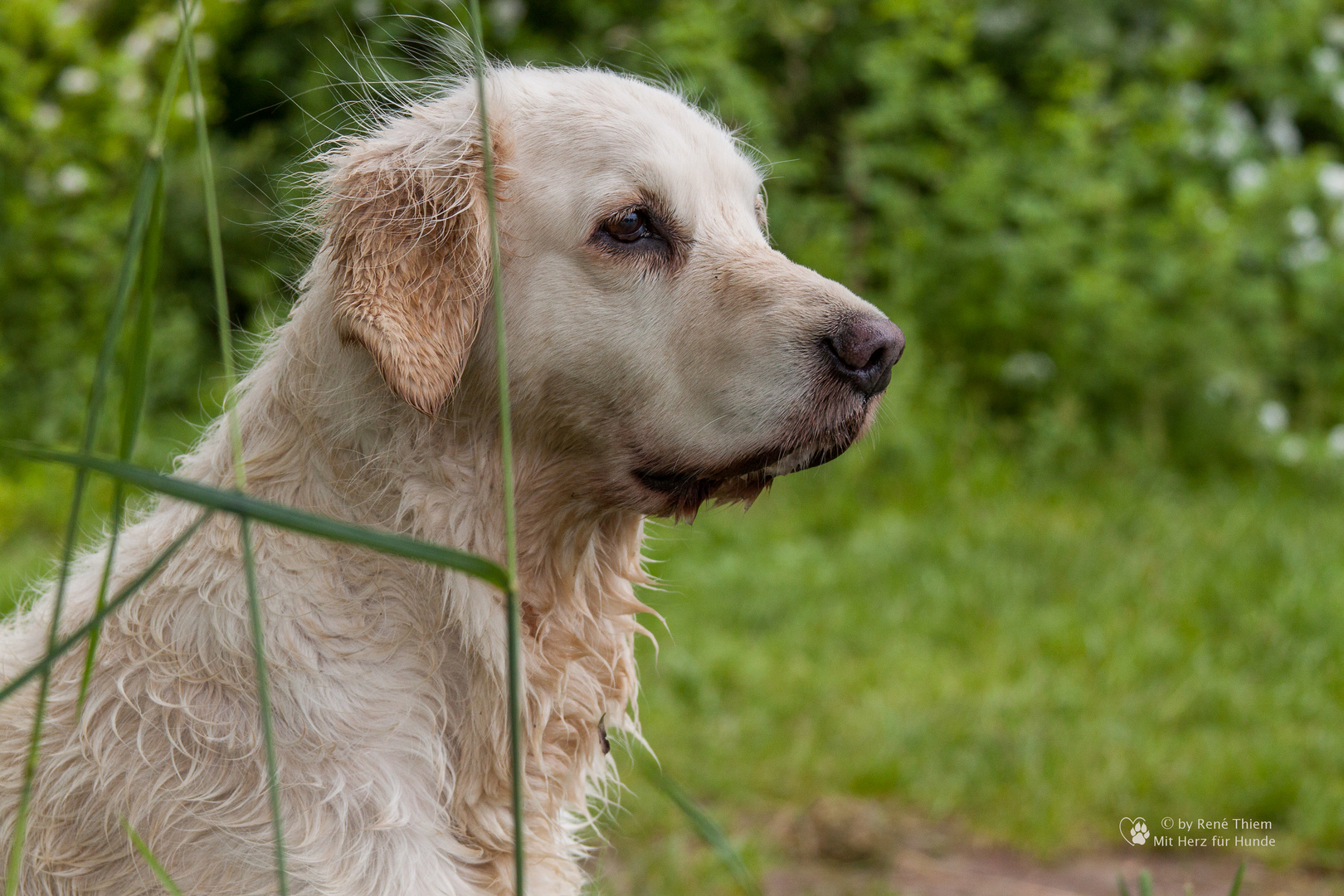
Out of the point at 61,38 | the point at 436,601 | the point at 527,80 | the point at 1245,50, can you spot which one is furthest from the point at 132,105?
the point at 1245,50

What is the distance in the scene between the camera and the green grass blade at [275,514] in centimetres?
131

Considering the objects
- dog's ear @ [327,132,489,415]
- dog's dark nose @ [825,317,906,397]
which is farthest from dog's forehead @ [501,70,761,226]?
dog's dark nose @ [825,317,906,397]

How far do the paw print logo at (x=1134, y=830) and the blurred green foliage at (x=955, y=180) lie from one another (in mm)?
2764

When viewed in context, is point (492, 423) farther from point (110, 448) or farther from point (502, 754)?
point (110, 448)

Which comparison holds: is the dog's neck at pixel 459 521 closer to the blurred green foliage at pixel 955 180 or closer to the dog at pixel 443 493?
the dog at pixel 443 493

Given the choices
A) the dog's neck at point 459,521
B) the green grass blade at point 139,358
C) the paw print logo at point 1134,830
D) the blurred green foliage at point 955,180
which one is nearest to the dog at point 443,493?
the dog's neck at point 459,521

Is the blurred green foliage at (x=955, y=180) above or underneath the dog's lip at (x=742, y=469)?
above

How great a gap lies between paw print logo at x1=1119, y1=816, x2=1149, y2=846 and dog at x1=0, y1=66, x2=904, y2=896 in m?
2.25

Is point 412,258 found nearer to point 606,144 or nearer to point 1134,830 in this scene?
point 606,144

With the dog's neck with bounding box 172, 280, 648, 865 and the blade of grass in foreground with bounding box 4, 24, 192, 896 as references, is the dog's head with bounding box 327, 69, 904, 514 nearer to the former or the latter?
the dog's neck with bounding box 172, 280, 648, 865

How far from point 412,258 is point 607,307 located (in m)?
0.33

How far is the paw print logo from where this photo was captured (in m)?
3.85

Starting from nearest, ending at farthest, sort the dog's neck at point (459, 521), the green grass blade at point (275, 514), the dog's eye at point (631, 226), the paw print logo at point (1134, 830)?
the green grass blade at point (275, 514)
the dog's neck at point (459, 521)
the dog's eye at point (631, 226)
the paw print logo at point (1134, 830)

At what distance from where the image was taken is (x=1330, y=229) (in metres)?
6.89
